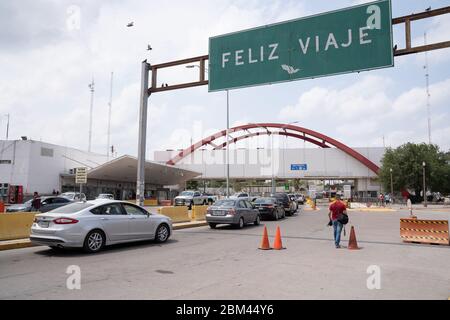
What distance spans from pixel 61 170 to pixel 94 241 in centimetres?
Answer: 4139

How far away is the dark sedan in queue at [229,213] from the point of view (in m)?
18.6

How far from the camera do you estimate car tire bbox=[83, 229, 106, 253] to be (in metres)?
10.6

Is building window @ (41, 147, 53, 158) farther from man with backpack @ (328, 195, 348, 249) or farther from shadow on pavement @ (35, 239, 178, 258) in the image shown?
man with backpack @ (328, 195, 348, 249)

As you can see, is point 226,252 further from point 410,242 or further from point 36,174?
point 36,174

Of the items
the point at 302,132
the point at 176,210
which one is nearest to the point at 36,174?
the point at 176,210

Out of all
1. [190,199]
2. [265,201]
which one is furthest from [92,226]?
[190,199]

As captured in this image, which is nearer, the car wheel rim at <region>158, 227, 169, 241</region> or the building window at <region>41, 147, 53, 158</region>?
the car wheel rim at <region>158, 227, 169, 241</region>

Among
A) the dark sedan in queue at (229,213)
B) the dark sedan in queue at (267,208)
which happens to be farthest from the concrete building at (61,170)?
the dark sedan in queue at (229,213)

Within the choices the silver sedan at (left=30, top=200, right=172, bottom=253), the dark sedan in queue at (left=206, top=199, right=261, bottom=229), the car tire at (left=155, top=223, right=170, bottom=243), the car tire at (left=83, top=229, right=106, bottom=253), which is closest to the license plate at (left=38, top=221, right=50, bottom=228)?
the silver sedan at (left=30, top=200, right=172, bottom=253)

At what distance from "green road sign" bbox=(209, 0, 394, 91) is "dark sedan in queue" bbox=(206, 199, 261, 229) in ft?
19.9

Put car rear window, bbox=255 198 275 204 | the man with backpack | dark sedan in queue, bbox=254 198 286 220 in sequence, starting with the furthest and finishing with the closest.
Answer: car rear window, bbox=255 198 275 204, dark sedan in queue, bbox=254 198 286 220, the man with backpack

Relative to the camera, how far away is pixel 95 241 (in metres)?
10.8

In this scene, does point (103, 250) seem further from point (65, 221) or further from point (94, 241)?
point (65, 221)

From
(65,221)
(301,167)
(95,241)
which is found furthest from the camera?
(301,167)
